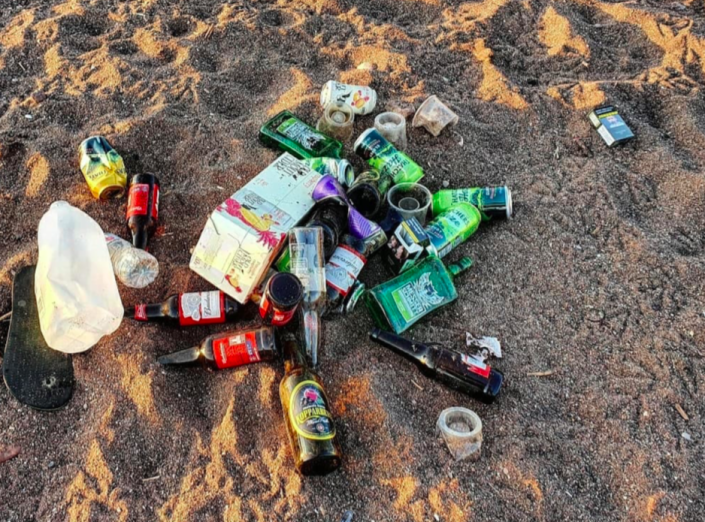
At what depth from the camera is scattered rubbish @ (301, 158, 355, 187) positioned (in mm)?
2652

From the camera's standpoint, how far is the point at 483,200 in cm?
275

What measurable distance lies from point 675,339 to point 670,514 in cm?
77

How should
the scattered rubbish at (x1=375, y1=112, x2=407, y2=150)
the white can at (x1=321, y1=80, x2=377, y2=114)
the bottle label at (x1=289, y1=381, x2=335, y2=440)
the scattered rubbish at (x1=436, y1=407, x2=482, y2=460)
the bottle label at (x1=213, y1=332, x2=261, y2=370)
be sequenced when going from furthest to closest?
the white can at (x1=321, y1=80, x2=377, y2=114) < the scattered rubbish at (x1=375, y1=112, x2=407, y2=150) < the bottle label at (x1=213, y1=332, x2=261, y2=370) < the scattered rubbish at (x1=436, y1=407, x2=482, y2=460) < the bottle label at (x1=289, y1=381, x2=335, y2=440)

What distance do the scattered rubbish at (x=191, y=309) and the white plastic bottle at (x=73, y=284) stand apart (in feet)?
0.36

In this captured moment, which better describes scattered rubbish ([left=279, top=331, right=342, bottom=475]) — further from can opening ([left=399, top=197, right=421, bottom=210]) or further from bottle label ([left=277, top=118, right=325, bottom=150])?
bottle label ([left=277, top=118, right=325, bottom=150])

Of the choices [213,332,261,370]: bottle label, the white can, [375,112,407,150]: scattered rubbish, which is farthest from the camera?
the white can

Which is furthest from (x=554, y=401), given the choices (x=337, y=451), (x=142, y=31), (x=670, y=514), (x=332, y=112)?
(x=142, y=31)

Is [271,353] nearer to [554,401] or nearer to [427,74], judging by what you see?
[554,401]

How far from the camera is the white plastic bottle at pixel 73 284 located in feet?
6.87

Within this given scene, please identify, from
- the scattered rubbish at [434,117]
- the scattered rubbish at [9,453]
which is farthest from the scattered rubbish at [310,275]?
the scattered rubbish at [434,117]

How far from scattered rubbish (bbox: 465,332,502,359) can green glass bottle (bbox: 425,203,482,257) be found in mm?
400

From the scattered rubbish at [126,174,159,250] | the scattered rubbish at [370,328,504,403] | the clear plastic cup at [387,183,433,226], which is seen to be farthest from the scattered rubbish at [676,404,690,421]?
the scattered rubbish at [126,174,159,250]

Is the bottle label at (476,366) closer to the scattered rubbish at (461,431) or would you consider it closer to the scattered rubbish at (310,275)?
the scattered rubbish at (461,431)

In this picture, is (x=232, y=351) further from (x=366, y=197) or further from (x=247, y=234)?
(x=366, y=197)
